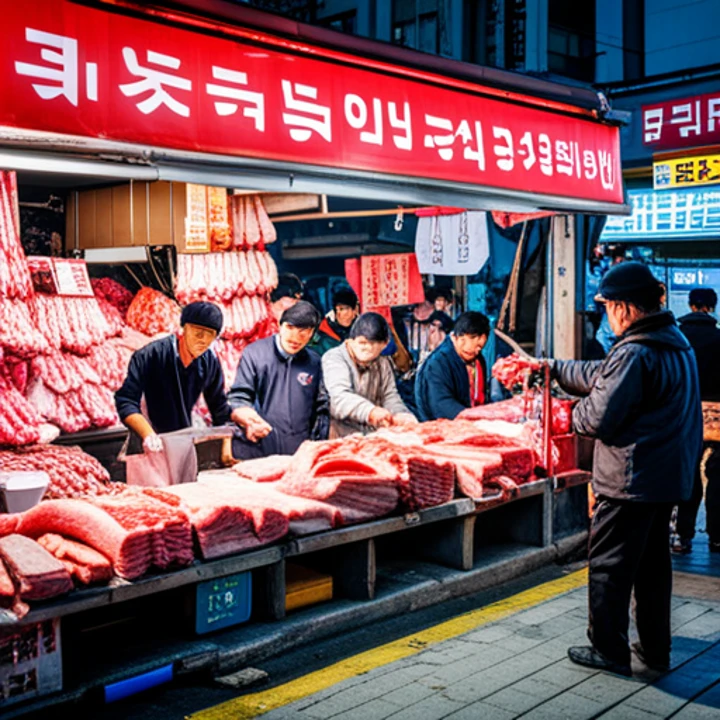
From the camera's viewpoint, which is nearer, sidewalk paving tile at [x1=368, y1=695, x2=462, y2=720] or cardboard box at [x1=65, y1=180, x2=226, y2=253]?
sidewalk paving tile at [x1=368, y1=695, x2=462, y2=720]

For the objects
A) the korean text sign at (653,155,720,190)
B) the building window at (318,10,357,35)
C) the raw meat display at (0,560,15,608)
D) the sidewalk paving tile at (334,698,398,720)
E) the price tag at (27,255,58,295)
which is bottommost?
the sidewalk paving tile at (334,698,398,720)

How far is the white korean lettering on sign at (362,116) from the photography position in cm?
598

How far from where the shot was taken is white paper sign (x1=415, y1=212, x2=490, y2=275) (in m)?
11.7

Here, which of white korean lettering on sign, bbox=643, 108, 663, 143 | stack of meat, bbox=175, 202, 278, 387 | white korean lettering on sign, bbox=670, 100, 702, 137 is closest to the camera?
stack of meat, bbox=175, 202, 278, 387

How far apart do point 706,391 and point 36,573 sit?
748 centimetres

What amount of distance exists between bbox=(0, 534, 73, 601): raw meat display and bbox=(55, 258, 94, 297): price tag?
14.2 feet

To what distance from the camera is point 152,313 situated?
945cm

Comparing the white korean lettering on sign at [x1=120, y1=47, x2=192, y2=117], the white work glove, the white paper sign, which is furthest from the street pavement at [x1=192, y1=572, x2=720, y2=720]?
the white paper sign

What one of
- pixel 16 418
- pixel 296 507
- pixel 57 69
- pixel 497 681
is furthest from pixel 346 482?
pixel 16 418

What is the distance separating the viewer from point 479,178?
6941 millimetres

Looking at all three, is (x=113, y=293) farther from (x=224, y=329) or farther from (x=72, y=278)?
(x=224, y=329)

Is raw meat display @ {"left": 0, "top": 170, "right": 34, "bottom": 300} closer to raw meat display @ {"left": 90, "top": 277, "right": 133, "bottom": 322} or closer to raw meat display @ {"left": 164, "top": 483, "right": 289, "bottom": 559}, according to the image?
raw meat display @ {"left": 90, "top": 277, "right": 133, "bottom": 322}

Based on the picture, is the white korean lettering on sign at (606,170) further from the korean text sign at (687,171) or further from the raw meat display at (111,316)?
the raw meat display at (111,316)

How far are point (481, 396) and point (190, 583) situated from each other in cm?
524
